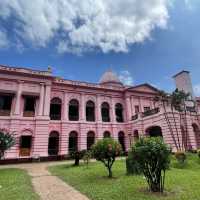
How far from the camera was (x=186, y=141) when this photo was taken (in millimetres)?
20266

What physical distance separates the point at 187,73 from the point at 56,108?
21.2 meters

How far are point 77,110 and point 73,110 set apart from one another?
623mm

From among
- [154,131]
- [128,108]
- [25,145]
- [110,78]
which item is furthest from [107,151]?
[110,78]

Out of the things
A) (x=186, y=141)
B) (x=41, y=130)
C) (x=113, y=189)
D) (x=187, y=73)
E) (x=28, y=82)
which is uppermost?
(x=187, y=73)

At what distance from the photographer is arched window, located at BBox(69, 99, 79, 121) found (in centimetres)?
2566

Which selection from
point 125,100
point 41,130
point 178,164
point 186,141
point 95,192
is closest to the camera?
point 95,192

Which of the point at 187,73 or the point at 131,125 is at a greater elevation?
the point at 187,73

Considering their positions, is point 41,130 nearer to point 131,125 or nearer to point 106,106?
point 106,106

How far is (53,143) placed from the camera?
2367 cm

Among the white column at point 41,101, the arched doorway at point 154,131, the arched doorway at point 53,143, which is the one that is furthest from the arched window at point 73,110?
the arched doorway at point 154,131

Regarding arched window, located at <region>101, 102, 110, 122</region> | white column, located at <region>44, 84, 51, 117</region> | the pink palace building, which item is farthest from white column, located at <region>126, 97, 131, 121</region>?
white column, located at <region>44, 84, 51, 117</region>

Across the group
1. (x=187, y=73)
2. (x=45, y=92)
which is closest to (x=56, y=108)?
(x=45, y=92)

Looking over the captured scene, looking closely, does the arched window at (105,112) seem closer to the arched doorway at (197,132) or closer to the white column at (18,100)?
the arched doorway at (197,132)

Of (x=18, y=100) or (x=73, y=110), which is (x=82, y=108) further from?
(x=18, y=100)
